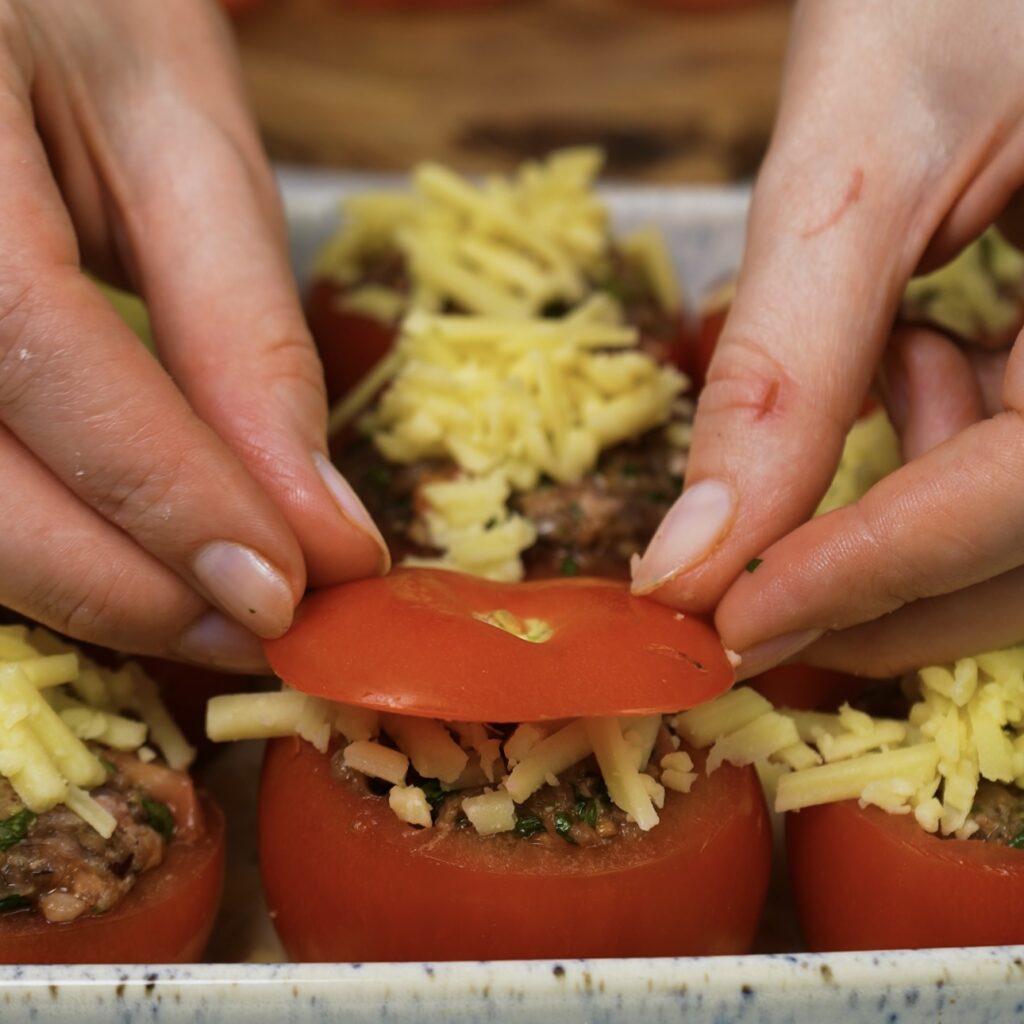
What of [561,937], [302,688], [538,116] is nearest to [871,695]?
[561,937]

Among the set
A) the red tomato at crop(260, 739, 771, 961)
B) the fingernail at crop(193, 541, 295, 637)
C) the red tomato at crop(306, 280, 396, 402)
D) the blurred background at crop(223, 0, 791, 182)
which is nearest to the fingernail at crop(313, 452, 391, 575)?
the fingernail at crop(193, 541, 295, 637)

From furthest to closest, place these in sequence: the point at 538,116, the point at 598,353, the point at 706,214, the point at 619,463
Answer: the point at 538,116, the point at 706,214, the point at 598,353, the point at 619,463

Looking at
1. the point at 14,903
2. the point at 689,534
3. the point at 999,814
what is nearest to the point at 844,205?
the point at 689,534

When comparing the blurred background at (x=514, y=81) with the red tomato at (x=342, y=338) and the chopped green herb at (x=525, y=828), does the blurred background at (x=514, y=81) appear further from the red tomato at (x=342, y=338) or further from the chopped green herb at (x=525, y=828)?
the chopped green herb at (x=525, y=828)

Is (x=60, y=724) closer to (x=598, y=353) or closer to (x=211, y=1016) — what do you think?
(x=211, y=1016)

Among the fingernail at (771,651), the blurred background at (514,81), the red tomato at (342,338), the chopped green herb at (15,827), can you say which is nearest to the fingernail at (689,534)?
the fingernail at (771,651)

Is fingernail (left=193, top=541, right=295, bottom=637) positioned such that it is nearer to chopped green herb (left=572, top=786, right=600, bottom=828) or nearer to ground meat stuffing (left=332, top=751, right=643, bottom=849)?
ground meat stuffing (left=332, top=751, right=643, bottom=849)

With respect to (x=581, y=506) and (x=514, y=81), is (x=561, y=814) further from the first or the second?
(x=514, y=81)
